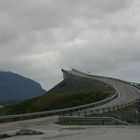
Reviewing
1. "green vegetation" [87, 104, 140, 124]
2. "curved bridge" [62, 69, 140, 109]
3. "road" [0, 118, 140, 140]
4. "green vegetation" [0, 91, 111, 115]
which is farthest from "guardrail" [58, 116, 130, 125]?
"green vegetation" [0, 91, 111, 115]

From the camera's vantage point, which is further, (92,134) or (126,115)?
(126,115)

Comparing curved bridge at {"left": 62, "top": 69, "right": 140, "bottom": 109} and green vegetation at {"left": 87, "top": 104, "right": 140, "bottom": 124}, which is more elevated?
curved bridge at {"left": 62, "top": 69, "right": 140, "bottom": 109}

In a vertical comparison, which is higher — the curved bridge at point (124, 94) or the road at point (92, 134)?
the curved bridge at point (124, 94)

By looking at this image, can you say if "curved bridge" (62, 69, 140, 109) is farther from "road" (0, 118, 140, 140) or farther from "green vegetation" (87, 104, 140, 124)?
"road" (0, 118, 140, 140)

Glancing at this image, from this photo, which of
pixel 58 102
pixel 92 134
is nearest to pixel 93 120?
pixel 92 134

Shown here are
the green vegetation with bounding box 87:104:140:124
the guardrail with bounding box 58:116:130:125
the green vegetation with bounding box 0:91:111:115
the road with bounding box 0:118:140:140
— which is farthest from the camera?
the green vegetation with bounding box 0:91:111:115

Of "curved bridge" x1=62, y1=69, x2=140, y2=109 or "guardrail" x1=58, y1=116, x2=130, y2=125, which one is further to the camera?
"curved bridge" x1=62, y1=69, x2=140, y2=109

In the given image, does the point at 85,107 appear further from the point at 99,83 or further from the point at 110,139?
the point at 99,83

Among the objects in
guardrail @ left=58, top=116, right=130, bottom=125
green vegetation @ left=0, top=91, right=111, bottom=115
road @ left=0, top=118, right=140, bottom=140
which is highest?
green vegetation @ left=0, top=91, right=111, bottom=115

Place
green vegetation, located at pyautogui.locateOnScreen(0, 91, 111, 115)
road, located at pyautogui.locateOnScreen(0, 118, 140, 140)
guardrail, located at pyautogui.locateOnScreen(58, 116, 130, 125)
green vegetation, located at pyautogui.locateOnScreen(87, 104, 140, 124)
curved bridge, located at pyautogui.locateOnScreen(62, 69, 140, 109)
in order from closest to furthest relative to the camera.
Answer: road, located at pyautogui.locateOnScreen(0, 118, 140, 140) → guardrail, located at pyautogui.locateOnScreen(58, 116, 130, 125) → green vegetation, located at pyautogui.locateOnScreen(87, 104, 140, 124) → curved bridge, located at pyautogui.locateOnScreen(62, 69, 140, 109) → green vegetation, located at pyautogui.locateOnScreen(0, 91, 111, 115)

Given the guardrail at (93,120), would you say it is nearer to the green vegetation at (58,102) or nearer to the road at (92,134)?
the road at (92,134)

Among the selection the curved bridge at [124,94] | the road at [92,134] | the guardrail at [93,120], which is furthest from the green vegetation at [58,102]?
the road at [92,134]

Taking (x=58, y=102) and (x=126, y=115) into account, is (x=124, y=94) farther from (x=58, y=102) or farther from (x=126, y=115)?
(x=126, y=115)

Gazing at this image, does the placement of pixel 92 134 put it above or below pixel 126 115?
below
